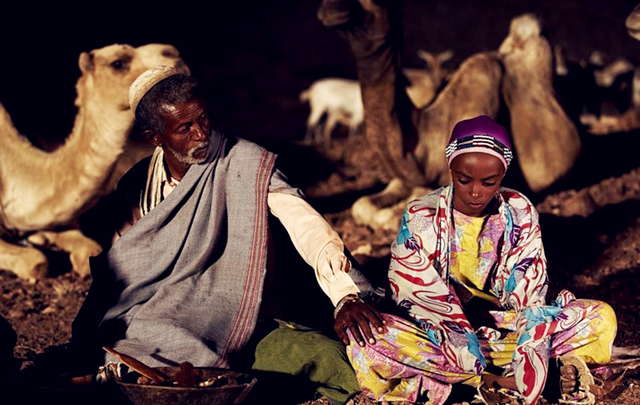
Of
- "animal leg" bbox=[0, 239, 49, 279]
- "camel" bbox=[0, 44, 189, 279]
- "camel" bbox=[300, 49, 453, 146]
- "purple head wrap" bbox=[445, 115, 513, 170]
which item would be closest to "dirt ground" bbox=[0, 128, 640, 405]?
"animal leg" bbox=[0, 239, 49, 279]

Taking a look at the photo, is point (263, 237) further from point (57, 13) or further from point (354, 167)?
point (57, 13)

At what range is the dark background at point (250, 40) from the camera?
35.7 feet

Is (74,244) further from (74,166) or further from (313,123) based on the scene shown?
(313,123)

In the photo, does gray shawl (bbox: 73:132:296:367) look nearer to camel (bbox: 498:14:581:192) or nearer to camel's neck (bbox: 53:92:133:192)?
camel's neck (bbox: 53:92:133:192)

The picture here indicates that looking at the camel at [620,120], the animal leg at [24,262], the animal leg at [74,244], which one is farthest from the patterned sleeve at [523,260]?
the camel at [620,120]

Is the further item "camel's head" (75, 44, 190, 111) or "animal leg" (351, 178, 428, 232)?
"animal leg" (351, 178, 428, 232)

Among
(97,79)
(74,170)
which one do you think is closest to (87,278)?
(74,170)

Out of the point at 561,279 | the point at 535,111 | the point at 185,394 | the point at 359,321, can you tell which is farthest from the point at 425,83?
the point at 185,394

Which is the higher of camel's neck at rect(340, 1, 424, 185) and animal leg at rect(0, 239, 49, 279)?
camel's neck at rect(340, 1, 424, 185)

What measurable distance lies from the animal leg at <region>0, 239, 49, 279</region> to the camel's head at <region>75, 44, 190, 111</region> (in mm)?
1189

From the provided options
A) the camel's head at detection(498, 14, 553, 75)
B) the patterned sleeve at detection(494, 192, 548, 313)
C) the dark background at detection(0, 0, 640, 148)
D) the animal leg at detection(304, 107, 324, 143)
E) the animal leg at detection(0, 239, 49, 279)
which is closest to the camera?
the patterned sleeve at detection(494, 192, 548, 313)

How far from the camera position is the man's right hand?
4250 mm

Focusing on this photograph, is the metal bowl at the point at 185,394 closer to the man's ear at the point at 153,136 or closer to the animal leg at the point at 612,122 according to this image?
the man's ear at the point at 153,136

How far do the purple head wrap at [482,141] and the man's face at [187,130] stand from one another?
3.65ft
